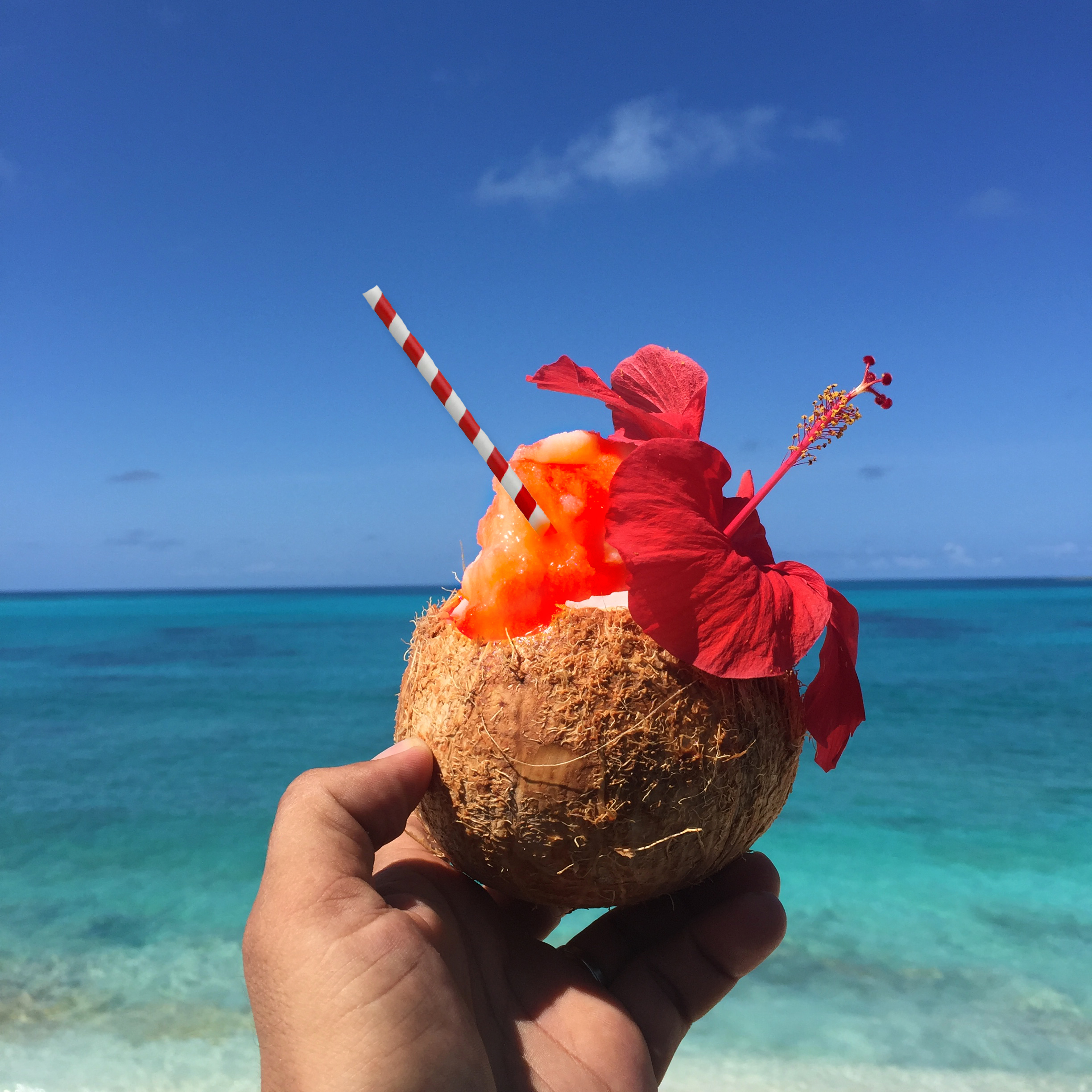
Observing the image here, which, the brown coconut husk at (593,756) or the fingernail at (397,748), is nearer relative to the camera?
the brown coconut husk at (593,756)

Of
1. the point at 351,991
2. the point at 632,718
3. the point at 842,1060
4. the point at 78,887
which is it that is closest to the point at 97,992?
the point at 78,887

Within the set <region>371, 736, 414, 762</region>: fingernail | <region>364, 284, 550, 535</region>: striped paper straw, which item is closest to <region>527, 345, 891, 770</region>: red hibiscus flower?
<region>364, 284, 550, 535</region>: striped paper straw

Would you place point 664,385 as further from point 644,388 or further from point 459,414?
point 459,414

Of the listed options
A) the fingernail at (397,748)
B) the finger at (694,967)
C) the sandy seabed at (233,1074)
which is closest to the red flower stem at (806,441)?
the fingernail at (397,748)

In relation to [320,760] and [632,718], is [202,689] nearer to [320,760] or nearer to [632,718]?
[320,760]

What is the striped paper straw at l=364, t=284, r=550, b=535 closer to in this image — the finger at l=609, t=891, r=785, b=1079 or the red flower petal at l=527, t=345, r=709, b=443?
the red flower petal at l=527, t=345, r=709, b=443

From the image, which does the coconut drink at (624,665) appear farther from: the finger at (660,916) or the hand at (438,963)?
the finger at (660,916)
